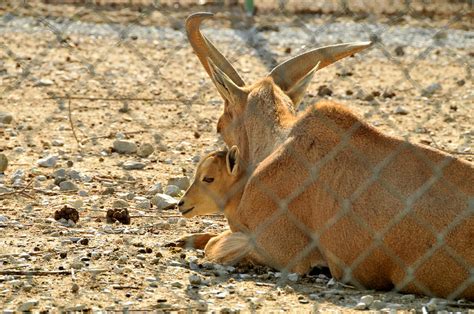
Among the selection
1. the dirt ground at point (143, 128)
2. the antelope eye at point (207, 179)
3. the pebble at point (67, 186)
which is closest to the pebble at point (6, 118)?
the dirt ground at point (143, 128)

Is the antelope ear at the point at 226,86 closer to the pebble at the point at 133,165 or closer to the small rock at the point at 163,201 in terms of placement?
the small rock at the point at 163,201

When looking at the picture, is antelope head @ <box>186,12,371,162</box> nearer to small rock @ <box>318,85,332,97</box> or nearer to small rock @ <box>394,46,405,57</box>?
small rock @ <box>318,85,332,97</box>

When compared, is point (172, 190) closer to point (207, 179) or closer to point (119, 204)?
point (119, 204)

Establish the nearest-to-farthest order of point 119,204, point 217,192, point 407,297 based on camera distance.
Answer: point 407,297 → point 217,192 → point 119,204

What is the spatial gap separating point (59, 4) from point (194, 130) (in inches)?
216

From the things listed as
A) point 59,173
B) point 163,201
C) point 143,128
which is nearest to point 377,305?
point 163,201

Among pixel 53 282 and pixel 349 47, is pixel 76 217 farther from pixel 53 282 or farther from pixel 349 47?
pixel 349 47

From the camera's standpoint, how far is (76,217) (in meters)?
6.59

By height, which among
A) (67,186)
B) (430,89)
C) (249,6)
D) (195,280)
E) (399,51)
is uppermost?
(249,6)

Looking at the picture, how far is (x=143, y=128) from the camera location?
9.47 meters

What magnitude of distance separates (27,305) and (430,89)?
6.72 meters

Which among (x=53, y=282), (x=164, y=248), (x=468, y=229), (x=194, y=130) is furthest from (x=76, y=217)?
(x=194, y=130)

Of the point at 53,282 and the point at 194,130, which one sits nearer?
the point at 53,282

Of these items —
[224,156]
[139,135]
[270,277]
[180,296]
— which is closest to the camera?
[180,296]
